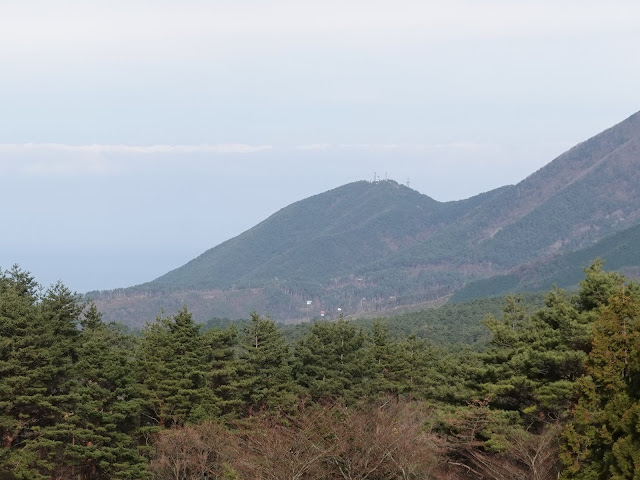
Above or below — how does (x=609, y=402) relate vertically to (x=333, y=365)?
below

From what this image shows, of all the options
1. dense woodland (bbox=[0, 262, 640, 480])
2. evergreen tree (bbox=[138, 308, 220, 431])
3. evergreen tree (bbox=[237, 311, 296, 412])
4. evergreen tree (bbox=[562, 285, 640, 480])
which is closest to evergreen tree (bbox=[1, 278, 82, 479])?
dense woodland (bbox=[0, 262, 640, 480])

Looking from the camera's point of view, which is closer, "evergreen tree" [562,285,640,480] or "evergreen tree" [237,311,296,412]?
"evergreen tree" [562,285,640,480]

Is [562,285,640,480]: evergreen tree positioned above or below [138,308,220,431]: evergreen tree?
below

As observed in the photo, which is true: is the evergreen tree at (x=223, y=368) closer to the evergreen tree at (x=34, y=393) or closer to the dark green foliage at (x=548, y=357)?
the evergreen tree at (x=34, y=393)

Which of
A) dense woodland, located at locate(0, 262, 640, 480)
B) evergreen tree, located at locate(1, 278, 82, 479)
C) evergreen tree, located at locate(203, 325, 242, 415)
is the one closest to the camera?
dense woodland, located at locate(0, 262, 640, 480)

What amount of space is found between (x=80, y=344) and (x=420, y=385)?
20.0 m

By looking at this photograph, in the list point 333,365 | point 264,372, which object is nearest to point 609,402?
point 264,372

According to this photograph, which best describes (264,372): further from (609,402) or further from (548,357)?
(609,402)

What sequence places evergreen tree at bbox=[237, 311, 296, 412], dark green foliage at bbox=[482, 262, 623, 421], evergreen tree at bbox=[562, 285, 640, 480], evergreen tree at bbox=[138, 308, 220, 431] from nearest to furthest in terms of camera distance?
evergreen tree at bbox=[562, 285, 640, 480]
dark green foliage at bbox=[482, 262, 623, 421]
evergreen tree at bbox=[138, 308, 220, 431]
evergreen tree at bbox=[237, 311, 296, 412]

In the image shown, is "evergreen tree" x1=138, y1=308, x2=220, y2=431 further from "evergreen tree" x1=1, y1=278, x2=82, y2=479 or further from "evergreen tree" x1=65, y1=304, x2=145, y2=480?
"evergreen tree" x1=1, y1=278, x2=82, y2=479

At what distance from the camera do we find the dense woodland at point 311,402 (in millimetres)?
24188

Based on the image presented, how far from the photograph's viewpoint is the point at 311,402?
134 feet

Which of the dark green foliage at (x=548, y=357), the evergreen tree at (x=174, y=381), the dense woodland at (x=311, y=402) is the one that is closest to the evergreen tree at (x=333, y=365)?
the dense woodland at (x=311, y=402)

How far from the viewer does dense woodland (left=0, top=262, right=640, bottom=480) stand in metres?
24.2
